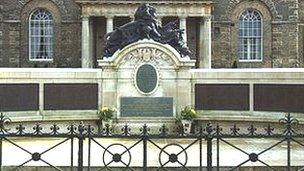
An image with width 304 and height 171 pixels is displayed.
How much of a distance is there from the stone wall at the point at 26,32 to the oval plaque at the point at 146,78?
69.2 ft

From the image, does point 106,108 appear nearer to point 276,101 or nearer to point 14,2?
point 276,101

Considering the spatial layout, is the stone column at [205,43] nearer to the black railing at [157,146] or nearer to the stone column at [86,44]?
A: the stone column at [86,44]

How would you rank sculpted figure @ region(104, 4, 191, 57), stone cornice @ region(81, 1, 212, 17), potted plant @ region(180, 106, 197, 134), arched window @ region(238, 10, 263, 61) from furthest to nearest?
arched window @ region(238, 10, 263, 61)
stone cornice @ region(81, 1, 212, 17)
sculpted figure @ region(104, 4, 191, 57)
potted plant @ region(180, 106, 197, 134)

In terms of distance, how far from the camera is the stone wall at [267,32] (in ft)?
124

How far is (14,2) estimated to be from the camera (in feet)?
125

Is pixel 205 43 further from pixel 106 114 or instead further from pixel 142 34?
pixel 106 114

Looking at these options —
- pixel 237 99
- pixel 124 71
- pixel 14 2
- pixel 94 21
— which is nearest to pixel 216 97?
pixel 237 99

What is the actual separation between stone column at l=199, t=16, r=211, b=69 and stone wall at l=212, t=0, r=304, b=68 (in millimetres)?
1879

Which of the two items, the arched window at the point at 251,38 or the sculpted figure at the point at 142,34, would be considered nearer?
the sculpted figure at the point at 142,34

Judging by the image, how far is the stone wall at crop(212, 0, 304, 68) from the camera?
37938mm

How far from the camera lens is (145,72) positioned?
17156 mm

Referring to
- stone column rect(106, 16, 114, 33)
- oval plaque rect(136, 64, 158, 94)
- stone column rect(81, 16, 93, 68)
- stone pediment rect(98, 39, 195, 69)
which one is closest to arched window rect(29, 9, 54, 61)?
stone column rect(81, 16, 93, 68)

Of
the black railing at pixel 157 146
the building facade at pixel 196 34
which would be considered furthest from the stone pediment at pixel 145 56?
the building facade at pixel 196 34

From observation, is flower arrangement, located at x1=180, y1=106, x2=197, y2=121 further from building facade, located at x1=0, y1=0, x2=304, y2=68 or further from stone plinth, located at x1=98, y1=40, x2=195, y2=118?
building facade, located at x1=0, y1=0, x2=304, y2=68
